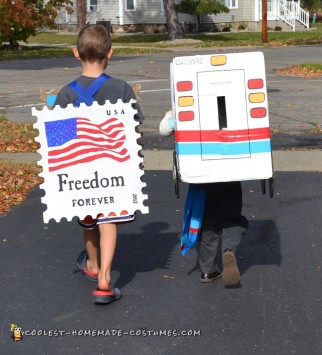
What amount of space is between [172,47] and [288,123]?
26095 millimetres

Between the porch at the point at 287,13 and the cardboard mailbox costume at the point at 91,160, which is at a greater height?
the cardboard mailbox costume at the point at 91,160

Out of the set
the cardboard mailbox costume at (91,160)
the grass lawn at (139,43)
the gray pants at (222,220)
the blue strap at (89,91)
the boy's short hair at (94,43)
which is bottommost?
the grass lawn at (139,43)

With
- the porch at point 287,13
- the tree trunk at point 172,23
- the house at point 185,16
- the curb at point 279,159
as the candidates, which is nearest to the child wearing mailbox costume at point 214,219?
the curb at point 279,159

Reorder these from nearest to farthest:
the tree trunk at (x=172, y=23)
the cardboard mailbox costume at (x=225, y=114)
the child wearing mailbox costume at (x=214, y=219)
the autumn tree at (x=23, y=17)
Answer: the cardboard mailbox costume at (x=225, y=114)
the child wearing mailbox costume at (x=214, y=219)
the autumn tree at (x=23, y=17)
the tree trunk at (x=172, y=23)

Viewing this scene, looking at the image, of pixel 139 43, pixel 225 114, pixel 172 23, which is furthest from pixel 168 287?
pixel 172 23

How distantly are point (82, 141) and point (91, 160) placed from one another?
5.5 inches

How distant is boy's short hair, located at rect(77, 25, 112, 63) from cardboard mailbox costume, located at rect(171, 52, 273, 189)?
476mm

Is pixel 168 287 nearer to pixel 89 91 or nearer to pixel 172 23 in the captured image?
pixel 89 91

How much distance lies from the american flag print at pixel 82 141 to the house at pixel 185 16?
4814cm

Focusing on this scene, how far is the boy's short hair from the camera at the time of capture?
17.8 feet

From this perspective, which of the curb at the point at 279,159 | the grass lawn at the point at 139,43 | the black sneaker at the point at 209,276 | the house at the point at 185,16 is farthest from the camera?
the house at the point at 185,16

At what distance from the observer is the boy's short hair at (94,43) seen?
17.8 ft

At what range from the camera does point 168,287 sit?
5.97 metres

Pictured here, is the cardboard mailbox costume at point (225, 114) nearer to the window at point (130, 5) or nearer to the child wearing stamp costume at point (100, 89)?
the child wearing stamp costume at point (100, 89)
